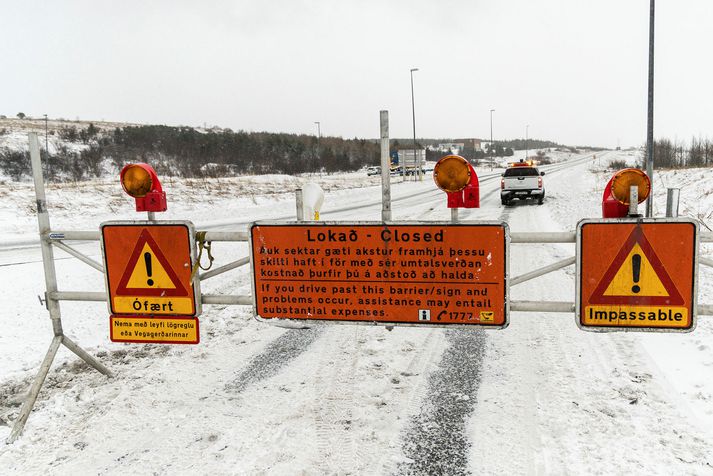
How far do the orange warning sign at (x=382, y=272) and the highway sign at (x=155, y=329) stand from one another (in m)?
0.59

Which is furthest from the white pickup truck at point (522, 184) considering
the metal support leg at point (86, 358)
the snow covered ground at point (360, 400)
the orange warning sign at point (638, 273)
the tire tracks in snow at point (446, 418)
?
the metal support leg at point (86, 358)

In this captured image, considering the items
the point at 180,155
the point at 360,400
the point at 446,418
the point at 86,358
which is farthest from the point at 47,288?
the point at 180,155

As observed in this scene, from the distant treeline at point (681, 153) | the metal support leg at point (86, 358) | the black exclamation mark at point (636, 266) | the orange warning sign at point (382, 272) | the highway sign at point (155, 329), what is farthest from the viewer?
the distant treeline at point (681, 153)

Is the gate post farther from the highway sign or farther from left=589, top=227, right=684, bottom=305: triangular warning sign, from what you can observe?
left=589, top=227, right=684, bottom=305: triangular warning sign

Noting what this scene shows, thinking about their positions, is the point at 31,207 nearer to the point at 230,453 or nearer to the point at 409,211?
the point at 409,211

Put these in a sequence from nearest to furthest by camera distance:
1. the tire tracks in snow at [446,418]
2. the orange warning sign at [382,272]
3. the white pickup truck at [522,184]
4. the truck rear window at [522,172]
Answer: the tire tracks in snow at [446,418]
the orange warning sign at [382,272]
the white pickup truck at [522,184]
the truck rear window at [522,172]

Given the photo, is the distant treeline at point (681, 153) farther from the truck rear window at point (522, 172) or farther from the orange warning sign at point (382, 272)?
the orange warning sign at point (382, 272)

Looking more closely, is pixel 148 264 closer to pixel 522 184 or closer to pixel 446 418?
pixel 446 418

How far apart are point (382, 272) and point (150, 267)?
1804 mm

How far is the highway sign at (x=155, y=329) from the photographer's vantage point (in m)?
4.00

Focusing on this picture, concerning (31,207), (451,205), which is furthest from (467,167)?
(31,207)

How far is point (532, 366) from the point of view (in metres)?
4.56

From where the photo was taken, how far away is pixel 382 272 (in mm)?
3584

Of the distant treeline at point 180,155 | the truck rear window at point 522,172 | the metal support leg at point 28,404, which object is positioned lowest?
the metal support leg at point 28,404
